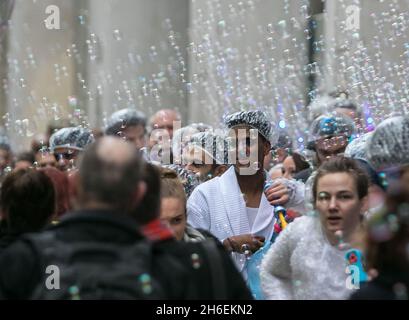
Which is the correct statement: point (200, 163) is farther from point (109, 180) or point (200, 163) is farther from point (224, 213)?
point (109, 180)

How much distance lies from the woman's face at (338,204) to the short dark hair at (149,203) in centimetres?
145

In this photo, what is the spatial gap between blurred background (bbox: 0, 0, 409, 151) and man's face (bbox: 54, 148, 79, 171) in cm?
108

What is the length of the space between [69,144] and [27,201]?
10.5ft

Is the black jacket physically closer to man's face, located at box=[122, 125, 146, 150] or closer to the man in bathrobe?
the man in bathrobe

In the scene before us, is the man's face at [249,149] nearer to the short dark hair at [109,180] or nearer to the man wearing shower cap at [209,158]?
the man wearing shower cap at [209,158]

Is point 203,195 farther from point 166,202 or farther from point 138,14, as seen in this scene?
point 138,14

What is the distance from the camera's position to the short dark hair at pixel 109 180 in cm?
354

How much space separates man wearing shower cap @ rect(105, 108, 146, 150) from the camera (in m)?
8.58

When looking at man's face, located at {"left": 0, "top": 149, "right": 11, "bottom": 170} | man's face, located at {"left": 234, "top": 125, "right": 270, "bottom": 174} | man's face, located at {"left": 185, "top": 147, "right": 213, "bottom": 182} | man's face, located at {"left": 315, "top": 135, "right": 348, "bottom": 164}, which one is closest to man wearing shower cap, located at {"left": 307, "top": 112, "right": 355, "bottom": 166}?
man's face, located at {"left": 315, "top": 135, "right": 348, "bottom": 164}

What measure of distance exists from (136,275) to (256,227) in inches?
113

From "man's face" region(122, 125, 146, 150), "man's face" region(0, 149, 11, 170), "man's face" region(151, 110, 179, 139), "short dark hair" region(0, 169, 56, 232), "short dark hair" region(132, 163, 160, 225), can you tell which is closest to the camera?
"short dark hair" region(132, 163, 160, 225)

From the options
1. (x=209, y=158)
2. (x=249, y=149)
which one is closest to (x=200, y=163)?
(x=209, y=158)

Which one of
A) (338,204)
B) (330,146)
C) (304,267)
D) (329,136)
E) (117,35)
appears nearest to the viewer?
(304,267)

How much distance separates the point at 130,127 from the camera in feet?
28.5
